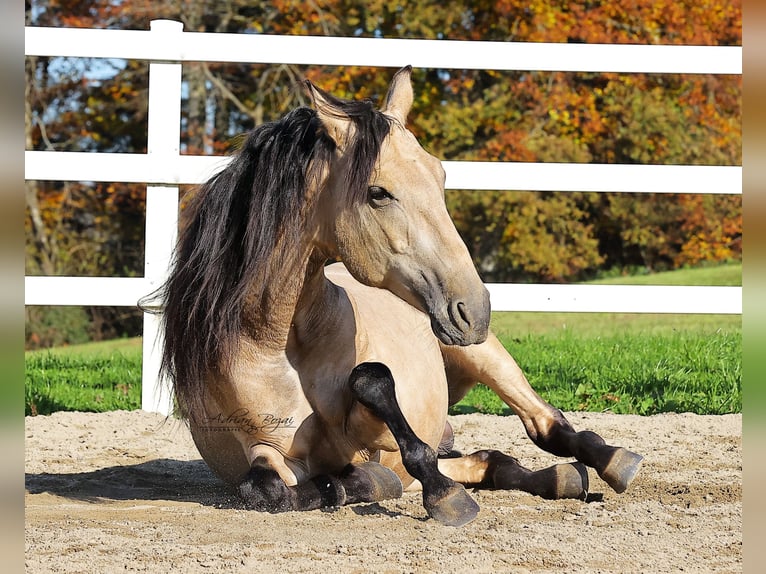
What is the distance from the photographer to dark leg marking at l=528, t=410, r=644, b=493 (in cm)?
330

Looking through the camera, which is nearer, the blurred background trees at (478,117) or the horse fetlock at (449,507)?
the horse fetlock at (449,507)

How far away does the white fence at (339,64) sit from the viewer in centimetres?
541

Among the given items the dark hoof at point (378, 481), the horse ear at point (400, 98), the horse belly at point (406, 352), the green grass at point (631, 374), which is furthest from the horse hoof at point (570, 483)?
the green grass at point (631, 374)

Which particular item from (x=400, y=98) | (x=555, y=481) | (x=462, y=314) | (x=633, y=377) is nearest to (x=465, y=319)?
(x=462, y=314)

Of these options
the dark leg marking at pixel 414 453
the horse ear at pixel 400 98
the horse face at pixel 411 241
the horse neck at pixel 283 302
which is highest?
the horse ear at pixel 400 98

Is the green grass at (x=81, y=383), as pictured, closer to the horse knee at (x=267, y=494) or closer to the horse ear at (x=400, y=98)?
the horse knee at (x=267, y=494)

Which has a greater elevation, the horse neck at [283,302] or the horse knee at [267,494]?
the horse neck at [283,302]

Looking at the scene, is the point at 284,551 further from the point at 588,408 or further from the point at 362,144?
the point at 588,408

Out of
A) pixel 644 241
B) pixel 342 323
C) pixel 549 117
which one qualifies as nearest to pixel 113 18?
pixel 549 117

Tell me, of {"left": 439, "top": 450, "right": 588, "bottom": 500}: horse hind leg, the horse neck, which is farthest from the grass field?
the horse neck

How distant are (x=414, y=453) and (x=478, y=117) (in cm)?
A: 1147

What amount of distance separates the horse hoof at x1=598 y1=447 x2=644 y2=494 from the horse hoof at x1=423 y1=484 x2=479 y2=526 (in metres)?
0.77

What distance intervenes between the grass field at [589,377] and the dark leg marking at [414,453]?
2.69m

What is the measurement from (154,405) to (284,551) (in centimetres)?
314
